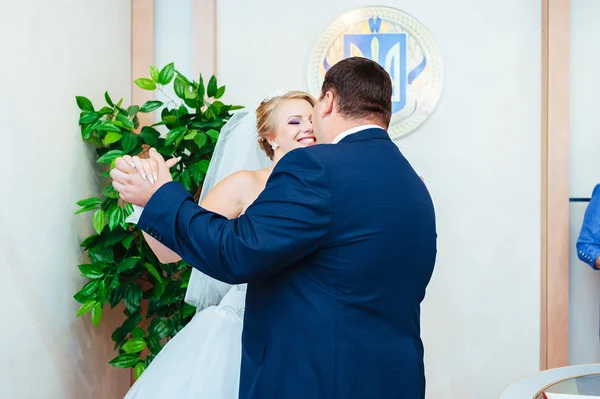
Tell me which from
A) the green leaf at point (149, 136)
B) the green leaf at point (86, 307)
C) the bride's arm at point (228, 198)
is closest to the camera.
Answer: the bride's arm at point (228, 198)

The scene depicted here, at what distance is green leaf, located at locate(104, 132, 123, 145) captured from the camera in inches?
97.6

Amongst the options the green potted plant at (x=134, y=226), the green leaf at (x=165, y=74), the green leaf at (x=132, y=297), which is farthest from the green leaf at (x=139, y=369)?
the green leaf at (x=165, y=74)

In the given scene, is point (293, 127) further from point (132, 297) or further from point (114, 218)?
point (132, 297)

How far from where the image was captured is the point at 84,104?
2514mm

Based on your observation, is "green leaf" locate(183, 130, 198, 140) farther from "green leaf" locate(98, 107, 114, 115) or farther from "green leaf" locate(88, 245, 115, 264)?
"green leaf" locate(88, 245, 115, 264)

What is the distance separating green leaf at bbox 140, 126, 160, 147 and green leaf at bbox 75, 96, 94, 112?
239mm

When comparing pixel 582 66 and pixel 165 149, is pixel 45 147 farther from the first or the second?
pixel 582 66

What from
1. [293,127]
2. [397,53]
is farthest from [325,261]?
[397,53]

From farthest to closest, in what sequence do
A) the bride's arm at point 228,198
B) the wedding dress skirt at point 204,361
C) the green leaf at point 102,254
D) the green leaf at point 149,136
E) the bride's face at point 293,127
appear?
the green leaf at point 149,136 < the green leaf at point 102,254 < the bride's face at point 293,127 < the bride's arm at point 228,198 < the wedding dress skirt at point 204,361

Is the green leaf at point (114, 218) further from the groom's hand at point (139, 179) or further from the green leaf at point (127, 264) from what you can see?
the groom's hand at point (139, 179)

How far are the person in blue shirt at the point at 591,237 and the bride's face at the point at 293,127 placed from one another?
153 cm

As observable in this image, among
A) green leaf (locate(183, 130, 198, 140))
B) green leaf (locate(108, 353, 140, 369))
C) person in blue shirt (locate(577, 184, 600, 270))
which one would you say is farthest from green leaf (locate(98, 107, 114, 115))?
person in blue shirt (locate(577, 184, 600, 270))

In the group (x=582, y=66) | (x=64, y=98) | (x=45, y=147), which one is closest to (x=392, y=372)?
(x=45, y=147)

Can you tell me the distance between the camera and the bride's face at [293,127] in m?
2.14
